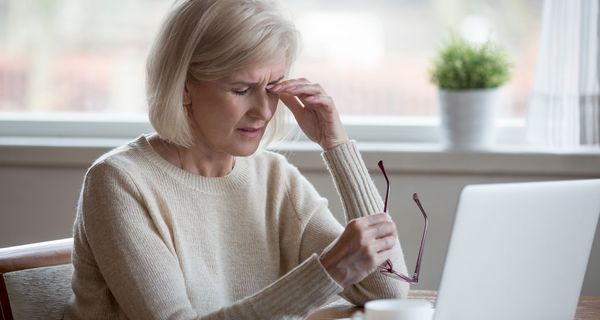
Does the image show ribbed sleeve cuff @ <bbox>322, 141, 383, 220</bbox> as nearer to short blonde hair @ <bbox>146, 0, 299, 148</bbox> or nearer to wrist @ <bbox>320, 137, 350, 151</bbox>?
wrist @ <bbox>320, 137, 350, 151</bbox>

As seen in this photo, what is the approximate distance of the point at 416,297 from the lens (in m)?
1.85

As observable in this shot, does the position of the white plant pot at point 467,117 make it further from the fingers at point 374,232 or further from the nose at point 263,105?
the fingers at point 374,232

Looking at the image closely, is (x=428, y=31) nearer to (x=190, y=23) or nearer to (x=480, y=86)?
(x=480, y=86)

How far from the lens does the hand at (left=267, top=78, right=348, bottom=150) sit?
6.34 feet

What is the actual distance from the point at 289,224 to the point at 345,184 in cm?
15

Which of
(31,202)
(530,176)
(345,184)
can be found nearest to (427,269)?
(530,176)

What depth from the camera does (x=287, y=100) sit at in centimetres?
202

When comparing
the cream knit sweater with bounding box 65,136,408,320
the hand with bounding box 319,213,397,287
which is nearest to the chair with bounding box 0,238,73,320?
the cream knit sweater with bounding box 65,136,408,320

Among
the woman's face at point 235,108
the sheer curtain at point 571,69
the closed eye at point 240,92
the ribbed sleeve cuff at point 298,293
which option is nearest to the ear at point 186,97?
the woman's face at point 235,108

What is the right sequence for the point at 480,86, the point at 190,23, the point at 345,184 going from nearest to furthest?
the point at 190,23
the point at 345,184
the point at 480,86

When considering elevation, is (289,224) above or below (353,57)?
below

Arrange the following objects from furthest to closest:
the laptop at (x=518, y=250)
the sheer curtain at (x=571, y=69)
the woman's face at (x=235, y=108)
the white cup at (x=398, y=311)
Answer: the sheer curtain at (x=571, y=69) → the woman's face at (x=235, y=108) → the white cup at (x=398, y=311) → the laptop at (x=518, y=250)

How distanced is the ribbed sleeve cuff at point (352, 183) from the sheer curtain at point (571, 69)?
112 centimetres

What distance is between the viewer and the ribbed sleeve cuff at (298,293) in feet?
5.11
